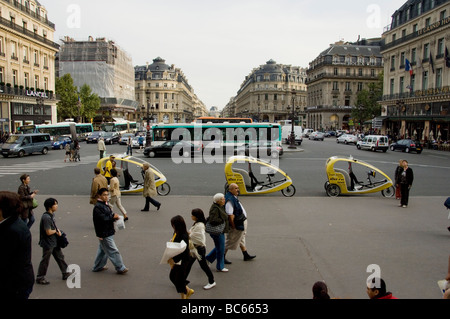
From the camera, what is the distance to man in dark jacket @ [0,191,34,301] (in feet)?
12.3

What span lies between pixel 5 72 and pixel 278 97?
9612cm

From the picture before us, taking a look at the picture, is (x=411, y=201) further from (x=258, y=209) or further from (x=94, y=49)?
(x=94, y=49)

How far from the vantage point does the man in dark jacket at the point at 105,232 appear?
6.29 metres

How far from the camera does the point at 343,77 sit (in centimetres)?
8644

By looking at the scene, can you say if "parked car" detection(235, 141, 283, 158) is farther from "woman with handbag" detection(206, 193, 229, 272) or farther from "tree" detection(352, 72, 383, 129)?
"tree" detection(352, 72, 383, 129)

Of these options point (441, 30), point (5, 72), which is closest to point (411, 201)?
point (441, 30)

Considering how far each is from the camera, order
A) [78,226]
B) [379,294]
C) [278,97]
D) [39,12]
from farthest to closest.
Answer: [278,97], [39,12], [78,226], [379,294]

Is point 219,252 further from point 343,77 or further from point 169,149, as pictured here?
point 343,77

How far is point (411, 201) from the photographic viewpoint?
13133 millimetres

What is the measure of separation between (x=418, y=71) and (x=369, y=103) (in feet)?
80.8

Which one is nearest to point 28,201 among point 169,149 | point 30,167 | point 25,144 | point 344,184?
point 344,184

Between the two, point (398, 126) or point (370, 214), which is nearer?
point (370, 214)

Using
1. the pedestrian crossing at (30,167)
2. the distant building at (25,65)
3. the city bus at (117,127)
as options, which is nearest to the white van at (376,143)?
the pedestrian crossing at (30,167)
